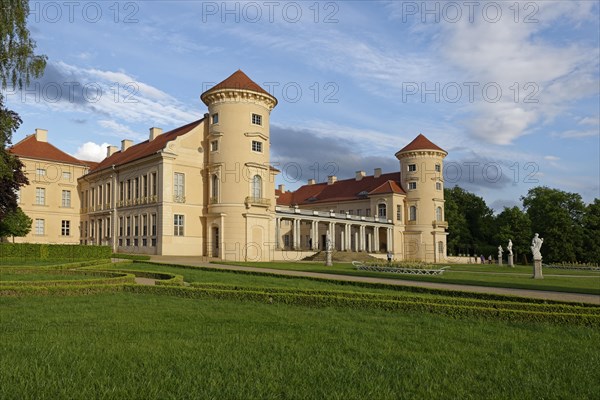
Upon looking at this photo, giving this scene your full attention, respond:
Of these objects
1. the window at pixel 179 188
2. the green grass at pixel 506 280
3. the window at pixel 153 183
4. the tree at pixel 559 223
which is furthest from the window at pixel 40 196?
the tree at pixel 559 223

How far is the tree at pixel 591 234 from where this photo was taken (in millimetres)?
64438

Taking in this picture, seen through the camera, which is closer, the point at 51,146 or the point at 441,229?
the point at 51,146

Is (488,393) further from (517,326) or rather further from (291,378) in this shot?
(517,326)

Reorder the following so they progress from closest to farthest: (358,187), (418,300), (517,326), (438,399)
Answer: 1. (438,399)
2. (517,326)
3. (418,300)
4. (358,187)

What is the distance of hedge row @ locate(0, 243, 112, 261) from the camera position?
33.8m

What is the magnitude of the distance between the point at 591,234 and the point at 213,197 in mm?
49478

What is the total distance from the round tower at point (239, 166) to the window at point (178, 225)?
2610 mm

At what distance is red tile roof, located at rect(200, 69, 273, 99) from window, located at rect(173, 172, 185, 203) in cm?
742

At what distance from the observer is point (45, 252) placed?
34.2 meters

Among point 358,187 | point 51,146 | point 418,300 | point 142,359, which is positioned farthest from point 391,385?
point 358,187

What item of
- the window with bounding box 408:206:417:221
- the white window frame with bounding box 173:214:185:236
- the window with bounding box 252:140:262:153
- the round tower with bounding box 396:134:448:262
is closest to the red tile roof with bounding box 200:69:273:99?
the window with bounding box 252:140:262:153

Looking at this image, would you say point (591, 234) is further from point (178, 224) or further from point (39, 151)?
point (39, 151)

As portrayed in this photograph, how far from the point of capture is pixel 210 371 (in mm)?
6289

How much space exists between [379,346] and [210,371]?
2.88m
